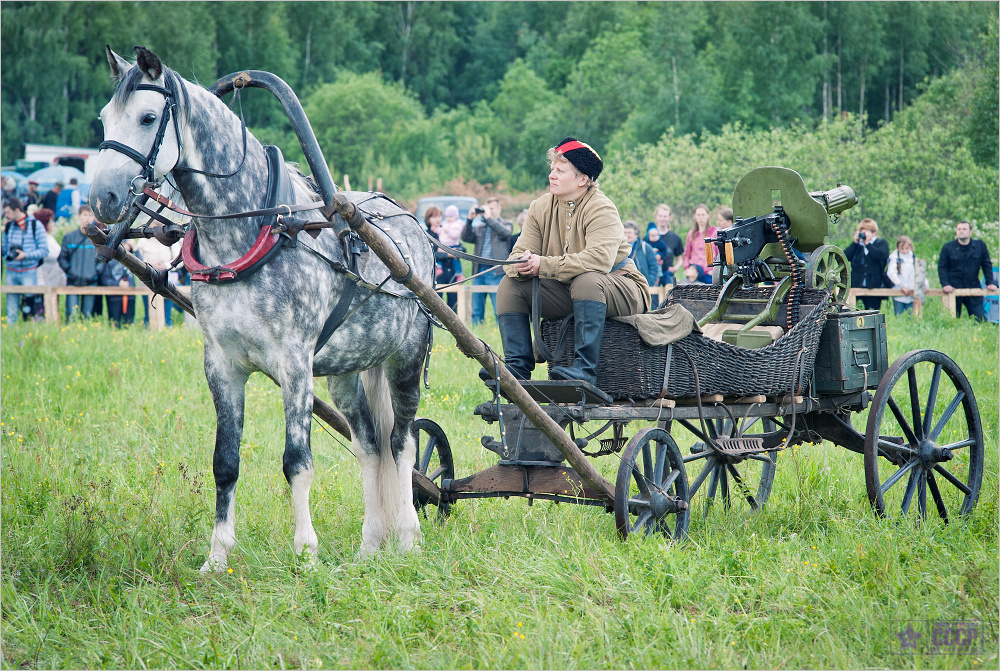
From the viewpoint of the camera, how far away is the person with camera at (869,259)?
1433 centimetres

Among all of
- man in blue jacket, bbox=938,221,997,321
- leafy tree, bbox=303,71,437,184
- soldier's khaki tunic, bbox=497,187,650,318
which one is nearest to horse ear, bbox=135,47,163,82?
soldier's khaki tunic, bbox=497,187,650,318

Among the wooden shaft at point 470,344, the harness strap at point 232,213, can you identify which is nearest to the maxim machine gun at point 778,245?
the wooden shaft at point 470,344

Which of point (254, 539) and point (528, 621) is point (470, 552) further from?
point (254, 539)

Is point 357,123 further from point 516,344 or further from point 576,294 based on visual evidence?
point 576,294

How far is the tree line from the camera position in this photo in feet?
128

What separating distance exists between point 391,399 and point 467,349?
4.22ft

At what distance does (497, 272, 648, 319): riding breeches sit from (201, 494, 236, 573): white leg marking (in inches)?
71.9

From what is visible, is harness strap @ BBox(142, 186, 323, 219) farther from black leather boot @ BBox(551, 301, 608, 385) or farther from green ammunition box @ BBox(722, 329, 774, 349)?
green ammunition box @ BBox(722, 329, 774, 349)

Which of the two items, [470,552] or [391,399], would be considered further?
[391,399]

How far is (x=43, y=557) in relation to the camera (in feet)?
16.4

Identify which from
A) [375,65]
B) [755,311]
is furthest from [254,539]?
[375,65]

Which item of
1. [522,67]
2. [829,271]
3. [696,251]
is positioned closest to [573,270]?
[829,271]

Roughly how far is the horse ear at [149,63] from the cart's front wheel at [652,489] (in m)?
2.88

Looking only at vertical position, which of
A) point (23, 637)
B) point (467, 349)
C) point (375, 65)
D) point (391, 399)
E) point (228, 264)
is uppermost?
point (375, 65)
